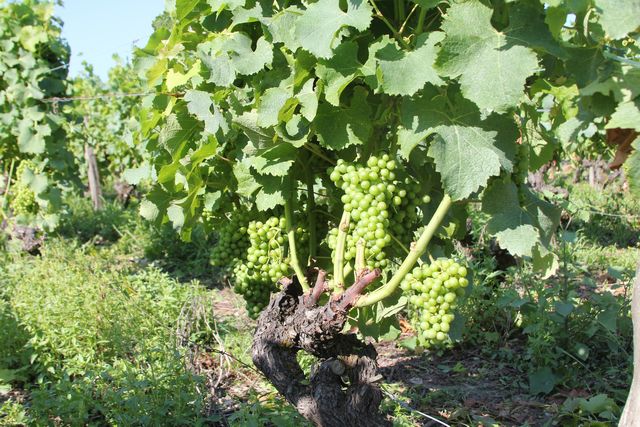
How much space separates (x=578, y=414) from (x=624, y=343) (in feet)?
2.70

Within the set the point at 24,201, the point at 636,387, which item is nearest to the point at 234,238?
the point at 636,387

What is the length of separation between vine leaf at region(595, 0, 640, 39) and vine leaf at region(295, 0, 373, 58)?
0.60m

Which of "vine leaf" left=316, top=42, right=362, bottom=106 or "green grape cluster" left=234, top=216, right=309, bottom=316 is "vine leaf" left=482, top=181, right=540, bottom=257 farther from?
"green grape cluster" left=234, top=216, right=309, bottom=316

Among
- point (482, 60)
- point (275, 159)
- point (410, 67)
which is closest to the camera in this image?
point (482, 60)

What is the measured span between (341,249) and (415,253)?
0.92 ft

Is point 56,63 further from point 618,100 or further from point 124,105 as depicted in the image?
point 618,100

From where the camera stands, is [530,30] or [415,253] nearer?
[530,30]

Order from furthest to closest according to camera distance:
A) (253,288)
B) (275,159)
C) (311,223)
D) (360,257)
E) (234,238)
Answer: (253,288)
(234,238)
(311,223)
(275,159)
(360,257)

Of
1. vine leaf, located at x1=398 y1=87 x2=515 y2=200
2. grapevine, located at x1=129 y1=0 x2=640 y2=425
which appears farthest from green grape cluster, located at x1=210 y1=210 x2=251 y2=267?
vine leaf, located at x1=398 y1=87 x2=515 y2=200

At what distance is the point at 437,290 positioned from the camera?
2.07 metres

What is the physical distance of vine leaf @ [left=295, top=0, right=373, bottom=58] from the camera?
1.87 meters

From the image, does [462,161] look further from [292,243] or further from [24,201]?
[24,201]

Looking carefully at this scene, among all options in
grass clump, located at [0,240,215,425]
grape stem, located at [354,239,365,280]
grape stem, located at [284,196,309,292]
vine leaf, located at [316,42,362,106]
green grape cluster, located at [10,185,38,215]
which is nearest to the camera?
vine leaf, located at [316,42,362,106]

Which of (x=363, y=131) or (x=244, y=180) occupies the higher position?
(x=363, y=131)
